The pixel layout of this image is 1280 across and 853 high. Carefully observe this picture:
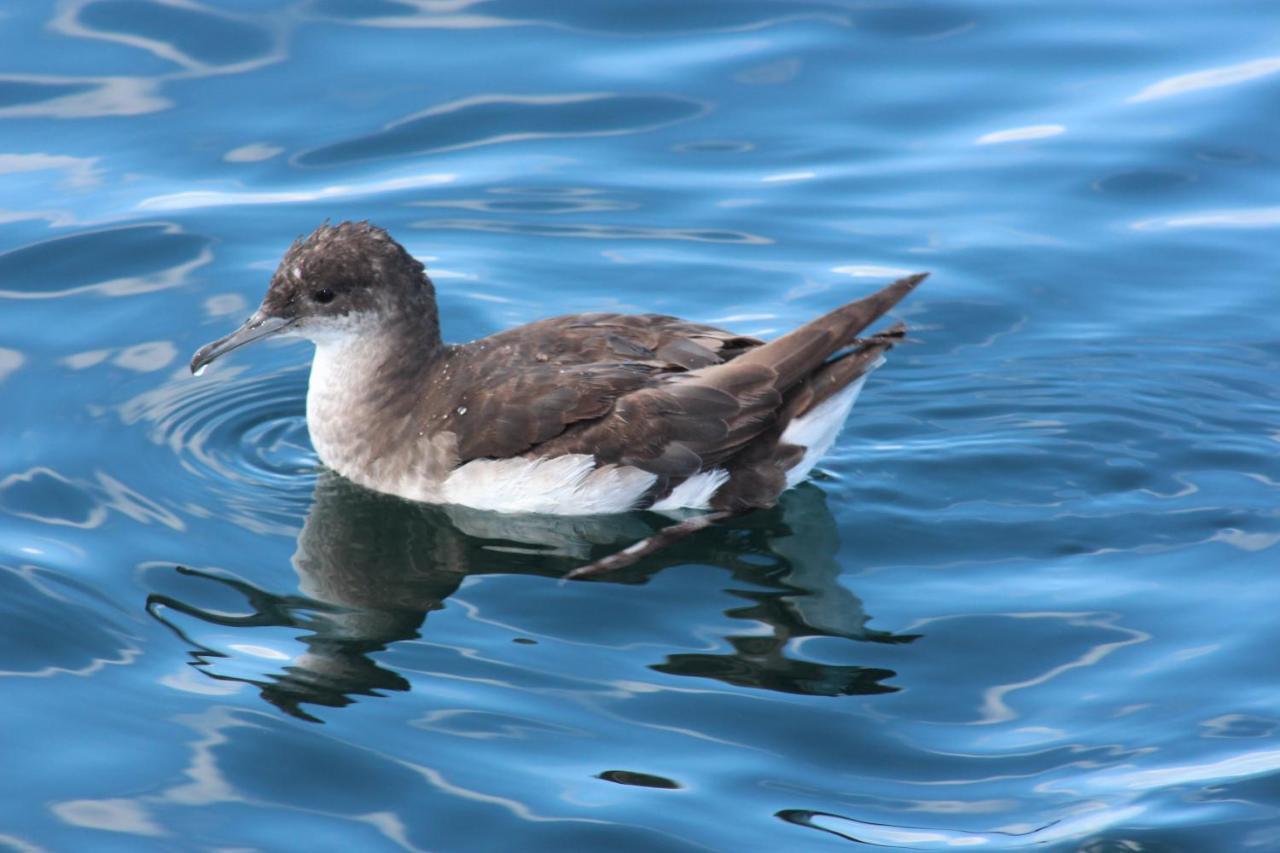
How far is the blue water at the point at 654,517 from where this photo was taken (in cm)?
667

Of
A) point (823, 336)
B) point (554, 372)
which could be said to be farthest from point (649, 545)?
point (823, 336)

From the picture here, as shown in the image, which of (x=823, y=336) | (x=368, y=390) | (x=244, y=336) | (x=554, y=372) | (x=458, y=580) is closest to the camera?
(x=458, y=580)

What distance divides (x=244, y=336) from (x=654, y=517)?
2.08 meters

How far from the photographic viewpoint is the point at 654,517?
8617 mm

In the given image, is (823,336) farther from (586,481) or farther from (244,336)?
(244,336)

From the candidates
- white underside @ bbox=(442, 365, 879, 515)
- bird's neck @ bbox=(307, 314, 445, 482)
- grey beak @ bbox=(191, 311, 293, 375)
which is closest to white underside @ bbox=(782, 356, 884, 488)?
white underside @ bbox=(442, 365, 879, 515)

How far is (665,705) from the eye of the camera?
706 cm

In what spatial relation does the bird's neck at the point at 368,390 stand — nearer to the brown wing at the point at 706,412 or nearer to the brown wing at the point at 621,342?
the brown wing at the point at 621,342

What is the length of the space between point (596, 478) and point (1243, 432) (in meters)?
3.22

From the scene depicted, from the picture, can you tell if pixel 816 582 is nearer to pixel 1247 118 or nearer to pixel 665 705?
pixel 665 705

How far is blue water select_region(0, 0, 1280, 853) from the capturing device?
6672mm

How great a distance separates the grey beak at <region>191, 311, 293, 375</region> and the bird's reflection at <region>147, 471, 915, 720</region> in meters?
0.80

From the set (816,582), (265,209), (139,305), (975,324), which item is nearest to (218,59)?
(265,209)

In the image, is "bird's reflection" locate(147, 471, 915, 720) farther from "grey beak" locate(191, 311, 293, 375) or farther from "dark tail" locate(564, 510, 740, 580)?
"grey beak" locate(191, 311, 293, 375)
